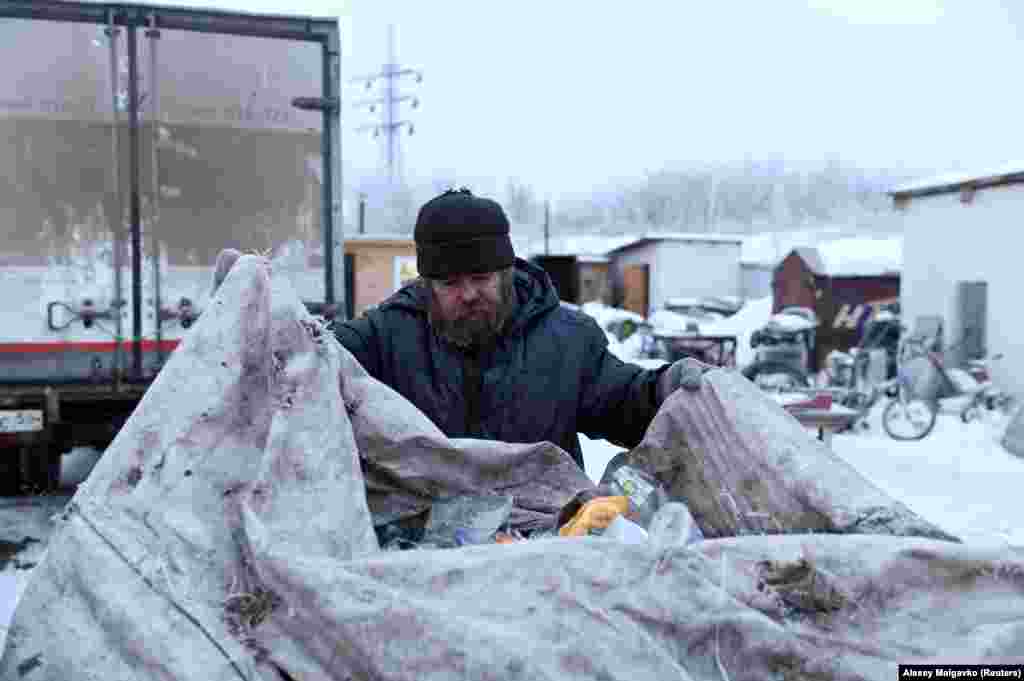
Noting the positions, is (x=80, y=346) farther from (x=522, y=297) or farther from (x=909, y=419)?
A: (x=909, y=419)

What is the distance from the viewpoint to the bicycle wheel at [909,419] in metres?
11.5

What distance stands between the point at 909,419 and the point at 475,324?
32.6 feet

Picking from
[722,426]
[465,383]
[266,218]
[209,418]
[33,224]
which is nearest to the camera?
[209,418]

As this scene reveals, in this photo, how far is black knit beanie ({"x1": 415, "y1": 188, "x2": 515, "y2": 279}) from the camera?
2.81m

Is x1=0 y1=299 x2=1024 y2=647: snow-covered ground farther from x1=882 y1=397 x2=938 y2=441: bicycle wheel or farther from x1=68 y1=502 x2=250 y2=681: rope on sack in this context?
x1=68 y1=502 x2=250 y2=681: rope on sack

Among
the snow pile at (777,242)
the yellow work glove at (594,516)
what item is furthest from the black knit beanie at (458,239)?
the snow pile at (777,242)

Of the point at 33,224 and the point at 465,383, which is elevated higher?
the point at 33,224

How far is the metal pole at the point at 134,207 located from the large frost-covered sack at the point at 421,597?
4.96m

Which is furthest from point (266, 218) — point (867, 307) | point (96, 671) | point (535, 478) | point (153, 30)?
point (867, 307)

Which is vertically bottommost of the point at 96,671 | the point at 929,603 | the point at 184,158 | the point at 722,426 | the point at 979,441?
the point at 979,441

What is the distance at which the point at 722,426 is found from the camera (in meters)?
2.24

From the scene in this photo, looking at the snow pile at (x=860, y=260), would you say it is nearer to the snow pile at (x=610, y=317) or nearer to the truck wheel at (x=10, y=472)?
the snow pile at (x=610, y=317)

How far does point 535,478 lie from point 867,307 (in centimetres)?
1860

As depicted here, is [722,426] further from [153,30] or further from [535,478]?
[153,30]
